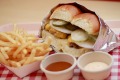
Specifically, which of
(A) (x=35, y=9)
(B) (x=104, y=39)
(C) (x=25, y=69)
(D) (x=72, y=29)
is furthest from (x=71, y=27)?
(A) (x=35, y=9)

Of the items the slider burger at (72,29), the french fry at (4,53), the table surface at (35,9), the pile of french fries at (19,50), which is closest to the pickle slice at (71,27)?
the slider burger at (72,29)

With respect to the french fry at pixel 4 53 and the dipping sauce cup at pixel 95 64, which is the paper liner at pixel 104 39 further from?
the french fry at pixel 4 53

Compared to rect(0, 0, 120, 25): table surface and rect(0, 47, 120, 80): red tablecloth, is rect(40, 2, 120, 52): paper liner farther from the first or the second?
rect(0, 0, 120, 25): table surface

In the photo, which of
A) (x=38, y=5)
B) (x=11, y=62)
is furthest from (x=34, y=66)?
(x=38, y=5)

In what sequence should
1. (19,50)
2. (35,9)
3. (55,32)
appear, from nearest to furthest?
(19,50) → (55,32) → (35,9)

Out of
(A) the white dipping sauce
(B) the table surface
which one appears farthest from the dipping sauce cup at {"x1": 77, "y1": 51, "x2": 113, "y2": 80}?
(B) the table surface

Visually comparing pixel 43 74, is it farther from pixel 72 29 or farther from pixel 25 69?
pixel 72 29
